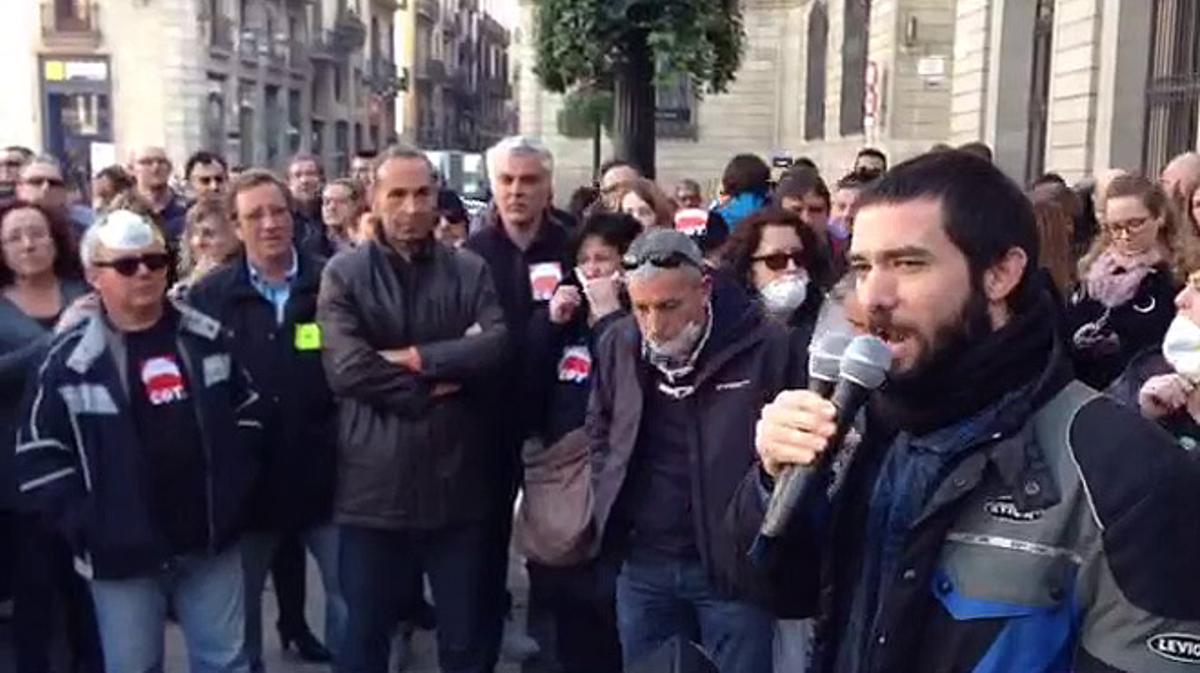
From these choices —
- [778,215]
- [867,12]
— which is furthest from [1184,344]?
[867,12]

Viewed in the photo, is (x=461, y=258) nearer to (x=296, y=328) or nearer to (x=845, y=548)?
(x=296, y=328)

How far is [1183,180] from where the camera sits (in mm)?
6418

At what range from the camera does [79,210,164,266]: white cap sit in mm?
4305

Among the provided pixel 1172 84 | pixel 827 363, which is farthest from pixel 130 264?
pixel 1172 84

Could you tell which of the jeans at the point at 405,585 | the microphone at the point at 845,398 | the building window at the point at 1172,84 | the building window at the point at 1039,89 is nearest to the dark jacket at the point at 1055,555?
the microphone at the point at 845,398

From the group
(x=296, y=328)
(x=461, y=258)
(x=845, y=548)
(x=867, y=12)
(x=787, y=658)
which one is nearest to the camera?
(x=845, y=548)

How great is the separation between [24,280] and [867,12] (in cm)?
2178

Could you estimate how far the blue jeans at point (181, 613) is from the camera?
4273 millimetres

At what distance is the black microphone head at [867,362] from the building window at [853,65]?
24.2 metres

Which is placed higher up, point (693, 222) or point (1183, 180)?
point (1183, 180)

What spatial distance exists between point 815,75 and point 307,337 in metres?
25.7

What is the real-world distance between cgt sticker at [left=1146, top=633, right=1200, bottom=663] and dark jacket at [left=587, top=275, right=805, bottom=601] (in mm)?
2094

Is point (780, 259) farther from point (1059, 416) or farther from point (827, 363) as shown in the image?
point (1059, 416)

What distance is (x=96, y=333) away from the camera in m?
4.27
